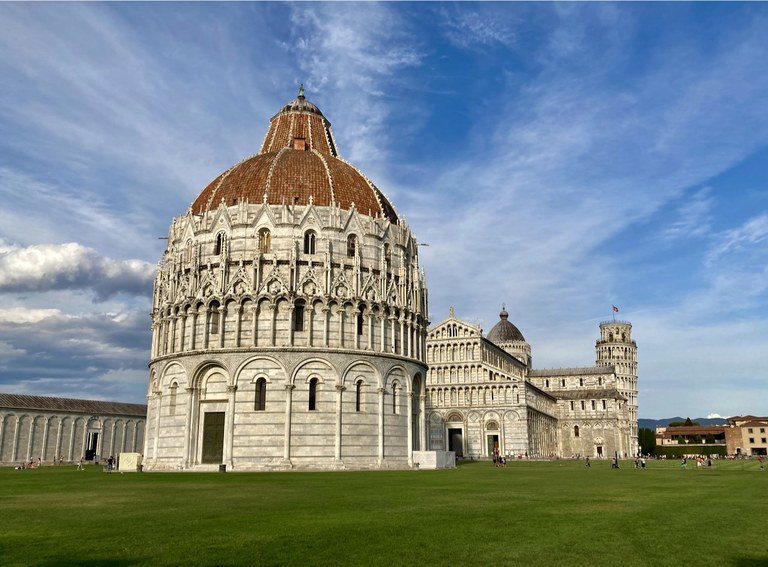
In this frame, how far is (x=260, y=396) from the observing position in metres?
49.9

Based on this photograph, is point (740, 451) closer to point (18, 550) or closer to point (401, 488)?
point (401, 488)

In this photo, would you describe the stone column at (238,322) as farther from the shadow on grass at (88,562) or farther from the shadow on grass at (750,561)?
the shadow on grass at (750,561)

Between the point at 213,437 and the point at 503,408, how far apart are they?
62808mm

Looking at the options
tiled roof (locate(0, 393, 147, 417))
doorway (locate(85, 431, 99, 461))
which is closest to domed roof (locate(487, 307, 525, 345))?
tiled roof (locate(0, 393, 147, 417))

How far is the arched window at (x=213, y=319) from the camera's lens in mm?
51719

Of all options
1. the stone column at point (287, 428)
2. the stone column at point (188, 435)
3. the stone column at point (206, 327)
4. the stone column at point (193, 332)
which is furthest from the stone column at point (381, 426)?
the stone column at point (193, 332)

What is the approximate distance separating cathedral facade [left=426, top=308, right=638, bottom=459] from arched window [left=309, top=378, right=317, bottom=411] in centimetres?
4927

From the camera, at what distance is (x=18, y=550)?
12.9 meters

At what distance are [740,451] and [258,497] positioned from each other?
13382 centimetres

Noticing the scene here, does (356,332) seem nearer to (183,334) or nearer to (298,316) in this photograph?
(298,316)

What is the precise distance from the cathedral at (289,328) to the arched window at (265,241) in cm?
17

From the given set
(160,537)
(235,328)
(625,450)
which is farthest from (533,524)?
(625,450)

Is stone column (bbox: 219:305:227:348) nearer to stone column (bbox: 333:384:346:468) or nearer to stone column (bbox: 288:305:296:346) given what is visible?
stone column (bbox: 288:305:296:346)

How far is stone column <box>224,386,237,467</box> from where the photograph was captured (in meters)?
49.1
